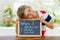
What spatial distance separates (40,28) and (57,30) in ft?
1.47

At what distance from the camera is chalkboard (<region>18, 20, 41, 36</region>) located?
1591 millimetres

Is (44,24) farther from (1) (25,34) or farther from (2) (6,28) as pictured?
(2) (6,28)

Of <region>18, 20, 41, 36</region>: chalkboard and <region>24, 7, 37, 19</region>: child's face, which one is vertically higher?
<region>24, 7, 37, 19</region>: child's face

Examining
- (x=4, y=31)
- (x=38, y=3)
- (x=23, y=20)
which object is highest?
(x=38, y=3)

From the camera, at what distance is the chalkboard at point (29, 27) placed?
159 centimetres

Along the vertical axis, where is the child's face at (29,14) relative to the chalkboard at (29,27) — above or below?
above

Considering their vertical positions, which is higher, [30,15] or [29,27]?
[30,15]

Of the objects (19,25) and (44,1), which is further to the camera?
(44,1)

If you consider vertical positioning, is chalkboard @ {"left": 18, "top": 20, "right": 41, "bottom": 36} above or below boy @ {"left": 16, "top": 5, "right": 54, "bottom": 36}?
below

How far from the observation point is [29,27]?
5.25 feet

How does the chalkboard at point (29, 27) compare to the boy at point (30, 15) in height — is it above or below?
below

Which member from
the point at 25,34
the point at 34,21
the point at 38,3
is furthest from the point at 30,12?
the point at 38,3

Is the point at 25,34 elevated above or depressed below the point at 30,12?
below

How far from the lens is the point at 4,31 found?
1.99 metres
